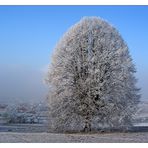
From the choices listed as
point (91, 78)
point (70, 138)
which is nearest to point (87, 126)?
point (91, 78)

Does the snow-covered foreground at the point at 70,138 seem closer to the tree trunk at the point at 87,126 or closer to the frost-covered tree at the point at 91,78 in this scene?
the tree trunk at the point at 87,126

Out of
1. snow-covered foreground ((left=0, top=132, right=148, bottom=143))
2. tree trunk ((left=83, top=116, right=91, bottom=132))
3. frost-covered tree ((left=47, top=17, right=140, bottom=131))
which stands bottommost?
snow-covered foreground ((left=0, top=132, right=148, bottom=143))

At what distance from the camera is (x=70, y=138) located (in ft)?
75.4

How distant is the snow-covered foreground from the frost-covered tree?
1566 mm

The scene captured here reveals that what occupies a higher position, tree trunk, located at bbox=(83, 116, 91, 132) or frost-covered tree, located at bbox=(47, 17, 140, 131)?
frost-covered tree, located at bbox=(47, 17, 140, 131)

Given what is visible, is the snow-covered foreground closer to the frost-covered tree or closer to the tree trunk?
the tree trunk

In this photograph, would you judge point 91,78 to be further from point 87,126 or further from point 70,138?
point 70,138

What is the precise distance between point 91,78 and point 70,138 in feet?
12.3

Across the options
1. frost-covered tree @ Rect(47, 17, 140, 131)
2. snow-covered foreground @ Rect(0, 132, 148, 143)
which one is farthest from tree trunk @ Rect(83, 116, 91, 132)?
snow-covered foreground @ Rect(0, 132, 148, 143)

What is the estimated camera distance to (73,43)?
26016 millimetres

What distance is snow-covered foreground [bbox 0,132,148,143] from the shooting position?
72.5 feet
